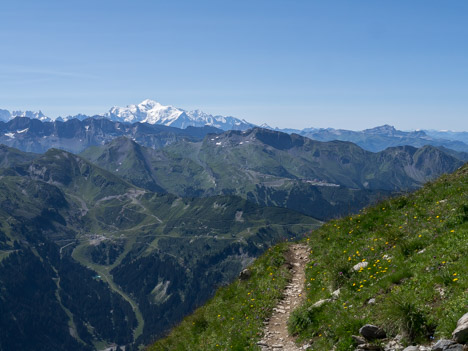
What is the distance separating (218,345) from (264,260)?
915 cm

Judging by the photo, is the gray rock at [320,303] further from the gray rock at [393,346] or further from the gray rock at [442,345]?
the gray rock at [442,345]

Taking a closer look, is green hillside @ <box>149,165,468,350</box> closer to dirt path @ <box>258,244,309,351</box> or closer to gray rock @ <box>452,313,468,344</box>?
dirt path @ <box>258,244,309,351</box>

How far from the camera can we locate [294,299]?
19.9m

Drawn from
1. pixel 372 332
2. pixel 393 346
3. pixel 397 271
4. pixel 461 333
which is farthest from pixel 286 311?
pixel 461 333

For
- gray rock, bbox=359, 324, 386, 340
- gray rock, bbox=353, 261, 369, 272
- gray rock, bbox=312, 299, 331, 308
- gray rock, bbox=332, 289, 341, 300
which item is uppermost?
gray rock, bbox=353, 261, 369, 272

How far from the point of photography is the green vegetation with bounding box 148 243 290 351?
1812 cm

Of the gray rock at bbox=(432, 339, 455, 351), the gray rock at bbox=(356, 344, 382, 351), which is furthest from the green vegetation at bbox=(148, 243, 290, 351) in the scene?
the gray rock at bbox=(432, 339, 455, 351)

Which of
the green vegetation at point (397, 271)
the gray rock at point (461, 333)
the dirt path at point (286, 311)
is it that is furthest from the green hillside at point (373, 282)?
the gray rock at point (461, 333)

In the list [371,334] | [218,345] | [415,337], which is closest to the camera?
[415,337]

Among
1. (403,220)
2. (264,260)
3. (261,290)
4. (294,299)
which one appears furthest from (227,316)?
(403,220)

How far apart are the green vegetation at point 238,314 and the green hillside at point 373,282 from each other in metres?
0.08

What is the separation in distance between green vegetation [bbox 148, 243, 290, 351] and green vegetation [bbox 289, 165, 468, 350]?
2.30 m

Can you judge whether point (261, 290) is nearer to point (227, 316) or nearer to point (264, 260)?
point (227, 316)

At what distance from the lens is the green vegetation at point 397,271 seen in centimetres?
1151
